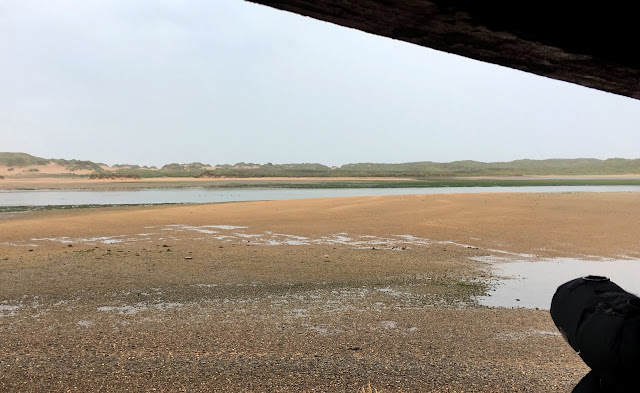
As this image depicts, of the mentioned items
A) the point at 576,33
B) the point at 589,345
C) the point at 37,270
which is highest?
the point at 576,33

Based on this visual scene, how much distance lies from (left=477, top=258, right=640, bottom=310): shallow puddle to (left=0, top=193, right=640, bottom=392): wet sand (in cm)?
47

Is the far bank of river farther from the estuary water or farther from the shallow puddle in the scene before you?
the shallow puddle

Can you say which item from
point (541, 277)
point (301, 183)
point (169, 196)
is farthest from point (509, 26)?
point (301, 183)

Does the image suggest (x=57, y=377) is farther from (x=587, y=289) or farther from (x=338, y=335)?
(x=587, y=289)

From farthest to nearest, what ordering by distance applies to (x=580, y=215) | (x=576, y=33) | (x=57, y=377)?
(x=580, y=215) < (x=57, y=377) < (x=576, y=33)

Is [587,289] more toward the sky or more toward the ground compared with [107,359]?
more toward the sky

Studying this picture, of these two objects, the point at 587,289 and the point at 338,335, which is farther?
the point at 338,335

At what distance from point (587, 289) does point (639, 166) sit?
158028mm

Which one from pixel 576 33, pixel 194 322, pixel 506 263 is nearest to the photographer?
pixel 576 33

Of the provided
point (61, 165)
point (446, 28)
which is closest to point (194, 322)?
point (446, 28)

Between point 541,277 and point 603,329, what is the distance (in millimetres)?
9394

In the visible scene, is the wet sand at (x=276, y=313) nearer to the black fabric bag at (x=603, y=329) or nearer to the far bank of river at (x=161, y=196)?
the black fabric bag at (x=603, y=329)

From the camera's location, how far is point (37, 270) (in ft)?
37.5

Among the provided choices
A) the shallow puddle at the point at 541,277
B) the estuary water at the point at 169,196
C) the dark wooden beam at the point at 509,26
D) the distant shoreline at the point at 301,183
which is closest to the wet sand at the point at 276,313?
the shallow puddle at the point at 541,277
